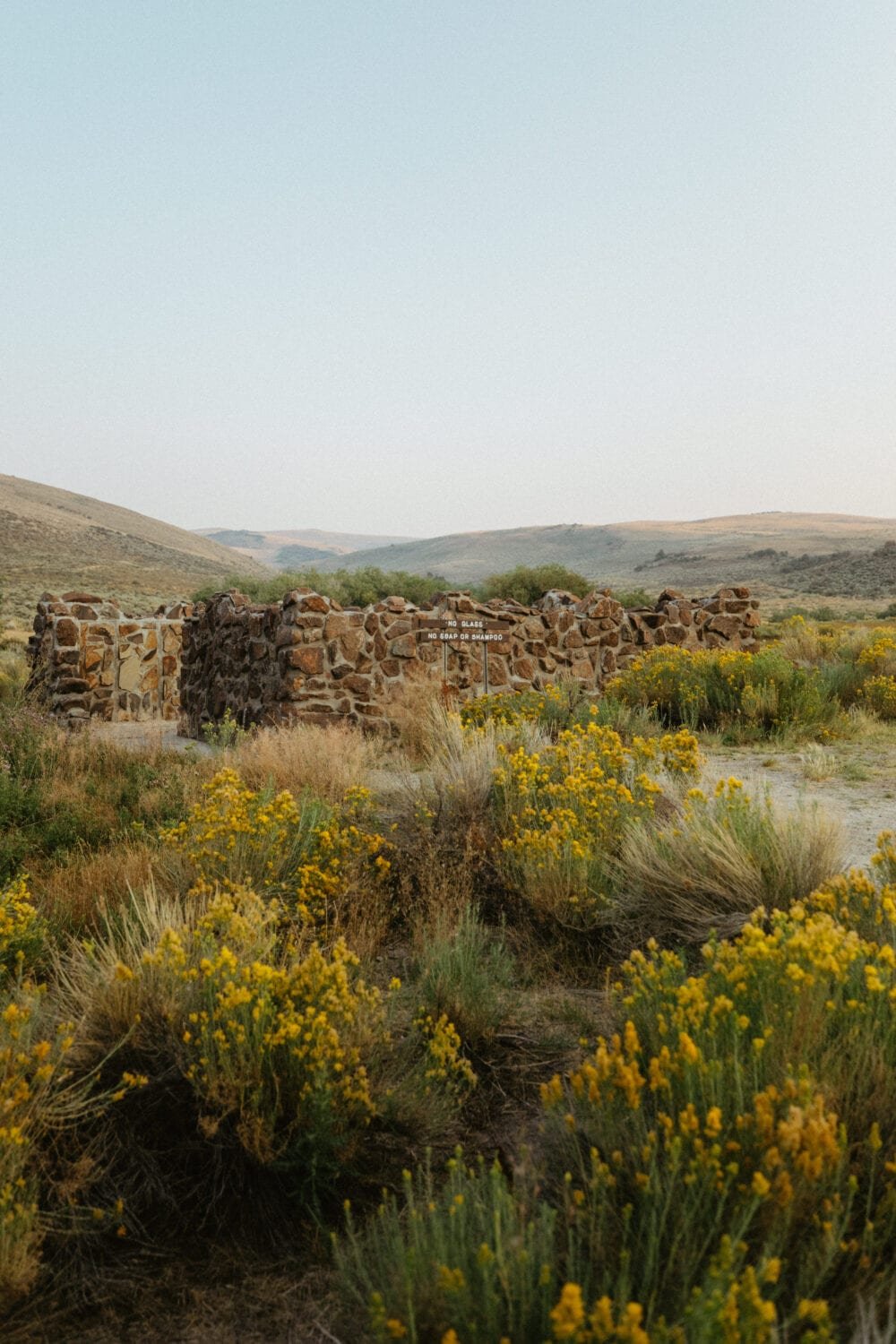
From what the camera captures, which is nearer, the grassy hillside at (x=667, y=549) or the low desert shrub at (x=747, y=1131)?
the low desert shrub at (x=747, y=1131)

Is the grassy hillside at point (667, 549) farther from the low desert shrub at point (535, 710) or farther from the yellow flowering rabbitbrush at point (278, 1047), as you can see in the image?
the yellow flowering rabbitbrush at point (278, 1047)

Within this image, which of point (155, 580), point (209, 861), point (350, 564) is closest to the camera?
point (209, 861)

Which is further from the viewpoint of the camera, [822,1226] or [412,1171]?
[412,1171]

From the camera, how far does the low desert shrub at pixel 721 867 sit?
4496mm

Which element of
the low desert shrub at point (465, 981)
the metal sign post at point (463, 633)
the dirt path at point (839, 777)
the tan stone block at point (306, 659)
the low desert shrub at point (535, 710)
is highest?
the metal sign post at point (463, 633)

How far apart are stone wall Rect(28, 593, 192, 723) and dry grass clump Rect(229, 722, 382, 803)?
8020mm

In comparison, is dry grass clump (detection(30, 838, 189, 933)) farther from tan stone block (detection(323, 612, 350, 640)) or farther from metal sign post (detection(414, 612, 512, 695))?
metal sign post (detection(414, 612, 512, 695))

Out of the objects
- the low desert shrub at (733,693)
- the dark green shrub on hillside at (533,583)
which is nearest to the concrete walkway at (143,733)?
the low desert shrub at (733,693)

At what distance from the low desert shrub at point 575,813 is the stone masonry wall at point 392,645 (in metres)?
4.77

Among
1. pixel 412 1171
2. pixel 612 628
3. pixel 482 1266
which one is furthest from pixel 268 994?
pixel 612 628

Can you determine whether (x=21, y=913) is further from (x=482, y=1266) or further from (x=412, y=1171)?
(x=482, y=1266)

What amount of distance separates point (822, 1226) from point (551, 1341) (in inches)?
26.6

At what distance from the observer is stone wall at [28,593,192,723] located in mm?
15234

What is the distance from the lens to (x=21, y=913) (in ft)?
14.1
